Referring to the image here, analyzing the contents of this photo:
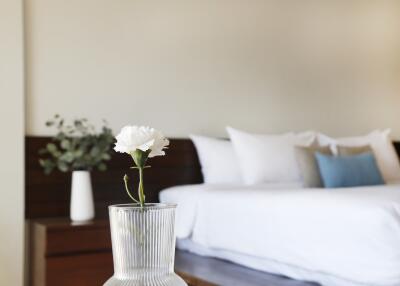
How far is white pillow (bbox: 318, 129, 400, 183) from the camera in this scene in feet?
13.8

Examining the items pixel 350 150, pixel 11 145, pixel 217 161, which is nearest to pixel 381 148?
pixel 350 150

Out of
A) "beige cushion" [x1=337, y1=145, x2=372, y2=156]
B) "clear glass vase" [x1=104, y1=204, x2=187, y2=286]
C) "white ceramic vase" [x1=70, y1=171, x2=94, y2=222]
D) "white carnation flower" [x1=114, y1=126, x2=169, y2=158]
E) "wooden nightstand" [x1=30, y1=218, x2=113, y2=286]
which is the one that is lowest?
"wooden nightstand" [x1=30, y1=218, x2=113, y2=286]

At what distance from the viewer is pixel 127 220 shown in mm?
1137

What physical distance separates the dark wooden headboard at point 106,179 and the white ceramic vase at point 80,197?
252mm

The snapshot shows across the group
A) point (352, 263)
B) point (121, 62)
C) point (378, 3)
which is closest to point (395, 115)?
point (378, 3)

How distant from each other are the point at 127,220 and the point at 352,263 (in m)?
1.33

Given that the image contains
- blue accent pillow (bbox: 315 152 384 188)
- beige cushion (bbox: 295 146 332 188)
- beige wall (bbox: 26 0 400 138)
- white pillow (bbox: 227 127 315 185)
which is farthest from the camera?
white pillow (bbox: 227 127 315 185)

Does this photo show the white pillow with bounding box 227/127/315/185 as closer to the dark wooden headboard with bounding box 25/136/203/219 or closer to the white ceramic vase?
the dark wooden headboard with bounding box 25/136/203/219

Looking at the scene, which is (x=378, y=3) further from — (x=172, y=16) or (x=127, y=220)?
(x=127, y=220)

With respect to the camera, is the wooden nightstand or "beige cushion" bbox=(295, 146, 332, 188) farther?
"beige cushion" bbox=(295, 146, 332, 188)

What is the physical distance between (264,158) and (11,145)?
1637 mm

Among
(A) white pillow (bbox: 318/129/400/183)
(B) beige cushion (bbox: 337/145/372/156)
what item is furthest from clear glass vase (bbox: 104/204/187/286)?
(A) white pillow (bbox: 318/129/400/183)

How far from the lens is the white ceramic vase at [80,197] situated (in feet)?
10.8

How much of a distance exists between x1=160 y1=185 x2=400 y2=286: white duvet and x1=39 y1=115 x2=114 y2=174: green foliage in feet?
2.19
